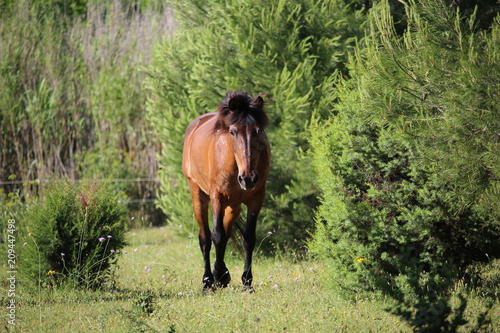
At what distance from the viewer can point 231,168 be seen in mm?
6527

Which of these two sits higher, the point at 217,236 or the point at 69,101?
the point at 69,101

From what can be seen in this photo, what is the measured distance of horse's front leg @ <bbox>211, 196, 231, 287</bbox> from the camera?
673 centimetres

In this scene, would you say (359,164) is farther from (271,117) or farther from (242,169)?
(271,117)

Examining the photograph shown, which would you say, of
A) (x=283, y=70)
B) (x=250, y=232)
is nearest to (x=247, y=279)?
(x=250, y=232)

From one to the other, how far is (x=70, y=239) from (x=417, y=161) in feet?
13.4

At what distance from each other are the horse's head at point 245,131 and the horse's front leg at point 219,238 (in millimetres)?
728

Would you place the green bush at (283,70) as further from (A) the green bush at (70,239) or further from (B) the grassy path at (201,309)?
(A) the green bush at (70,239)

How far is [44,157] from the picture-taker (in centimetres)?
1370

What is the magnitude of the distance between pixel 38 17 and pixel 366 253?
1276cm

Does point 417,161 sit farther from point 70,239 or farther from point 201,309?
point 70,239

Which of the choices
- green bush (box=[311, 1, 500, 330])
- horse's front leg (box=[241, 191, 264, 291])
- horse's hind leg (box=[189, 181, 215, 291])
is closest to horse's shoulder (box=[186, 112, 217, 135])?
horse's hind leg (box=[189, 181, 215, 291])

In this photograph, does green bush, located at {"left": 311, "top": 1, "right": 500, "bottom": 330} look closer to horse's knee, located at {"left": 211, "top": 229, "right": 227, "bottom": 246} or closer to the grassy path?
the grassy path

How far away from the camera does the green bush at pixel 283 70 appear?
874cm

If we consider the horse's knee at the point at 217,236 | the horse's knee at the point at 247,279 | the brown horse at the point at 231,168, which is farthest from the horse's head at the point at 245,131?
the horse's knee at the point at 247,279
